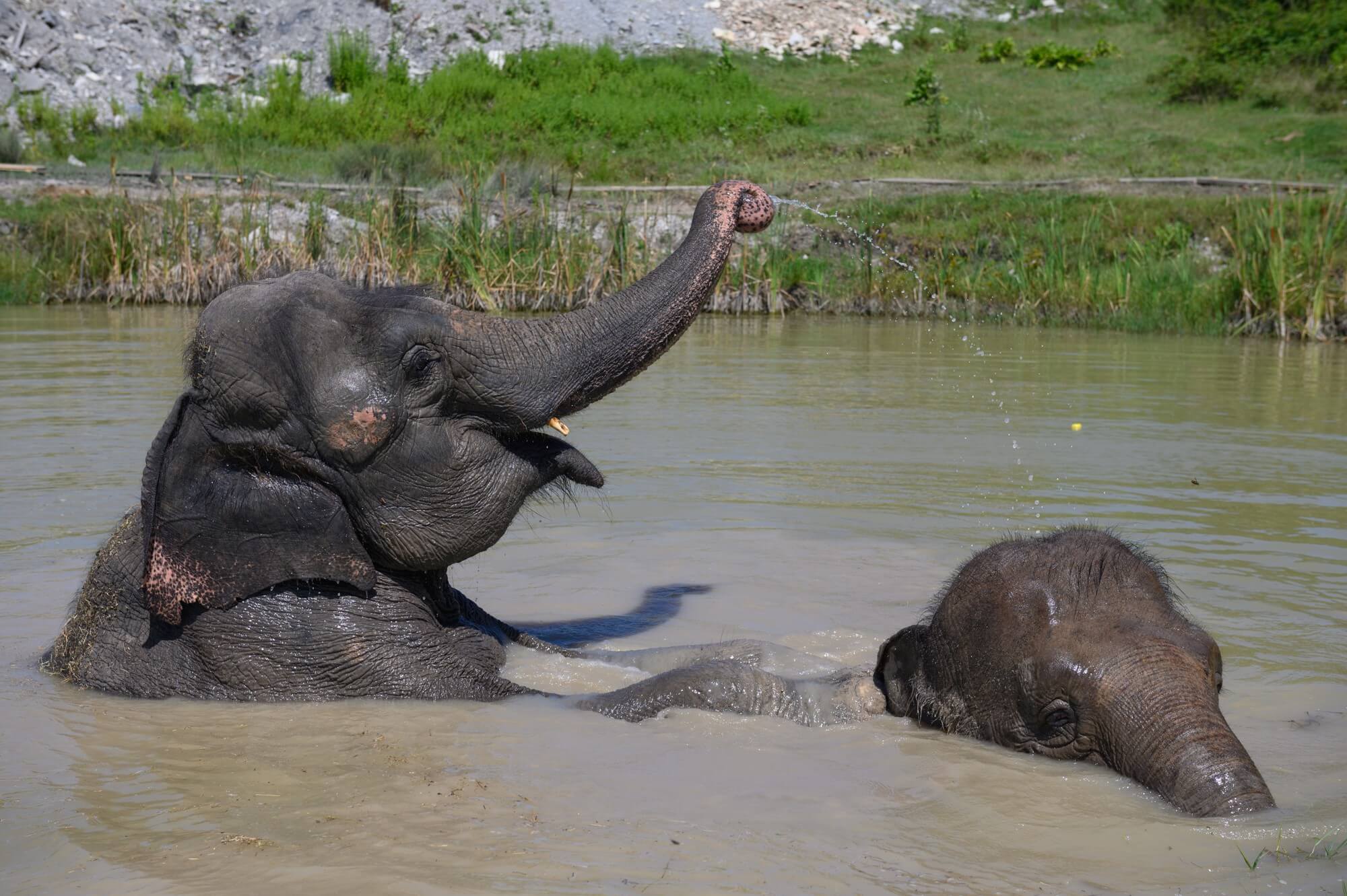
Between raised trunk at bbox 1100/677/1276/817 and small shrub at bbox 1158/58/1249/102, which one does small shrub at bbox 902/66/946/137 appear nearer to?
small shrub at bbox 1158/58/1249/102

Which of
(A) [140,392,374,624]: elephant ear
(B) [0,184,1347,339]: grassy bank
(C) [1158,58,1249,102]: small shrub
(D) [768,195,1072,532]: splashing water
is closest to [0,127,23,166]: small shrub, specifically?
(B) [0,184,1347,339]: grassy bank

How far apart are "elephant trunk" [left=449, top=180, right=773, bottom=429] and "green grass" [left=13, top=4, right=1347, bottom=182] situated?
76.3ft

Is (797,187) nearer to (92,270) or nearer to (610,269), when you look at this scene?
(610,269)

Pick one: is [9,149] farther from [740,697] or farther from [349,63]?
[740,697]

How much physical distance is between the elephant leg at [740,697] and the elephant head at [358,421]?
71cm

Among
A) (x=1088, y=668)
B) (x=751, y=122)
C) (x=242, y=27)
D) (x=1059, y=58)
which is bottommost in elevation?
(x=1088, y=668)

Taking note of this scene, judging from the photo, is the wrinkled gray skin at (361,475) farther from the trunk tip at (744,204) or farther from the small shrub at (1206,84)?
the small shrub at (1206,84)

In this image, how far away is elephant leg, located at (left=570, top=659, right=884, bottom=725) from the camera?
4852 mm

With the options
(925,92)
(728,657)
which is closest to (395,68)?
(925,92)

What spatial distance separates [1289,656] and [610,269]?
1648 cm

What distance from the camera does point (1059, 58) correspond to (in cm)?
3981

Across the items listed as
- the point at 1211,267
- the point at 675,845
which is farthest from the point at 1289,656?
the point at 1211,267

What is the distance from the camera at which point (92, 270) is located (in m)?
21.9

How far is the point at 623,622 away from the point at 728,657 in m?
0.99
